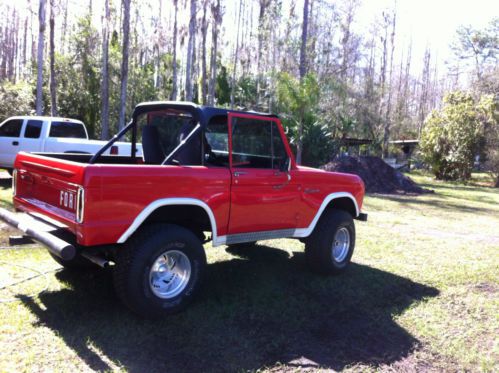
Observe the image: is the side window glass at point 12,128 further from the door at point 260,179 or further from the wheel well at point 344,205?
the wheel well at point 344,205

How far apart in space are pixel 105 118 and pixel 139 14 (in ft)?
65.3

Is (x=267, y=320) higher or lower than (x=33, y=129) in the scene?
lower

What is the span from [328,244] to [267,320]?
5.24ft

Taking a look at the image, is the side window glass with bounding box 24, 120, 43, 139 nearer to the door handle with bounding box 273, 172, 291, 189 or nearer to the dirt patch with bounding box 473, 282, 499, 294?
the door handle with bounding box 273, 172, 291, 189

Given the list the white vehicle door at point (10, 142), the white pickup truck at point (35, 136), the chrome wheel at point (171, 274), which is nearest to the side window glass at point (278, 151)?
the chrome wheel at point (171, 274)

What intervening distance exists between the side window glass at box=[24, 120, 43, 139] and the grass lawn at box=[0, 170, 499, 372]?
649cm

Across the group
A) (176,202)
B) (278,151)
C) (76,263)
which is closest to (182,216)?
(176,202)

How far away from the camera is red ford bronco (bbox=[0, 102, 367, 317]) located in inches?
140

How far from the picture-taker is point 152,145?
→ 4.95 metres

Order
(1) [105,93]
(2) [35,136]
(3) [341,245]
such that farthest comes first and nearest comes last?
(1) [105,93]
(2) [35,136]
(3) [341,245]

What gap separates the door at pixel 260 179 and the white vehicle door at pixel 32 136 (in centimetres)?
850

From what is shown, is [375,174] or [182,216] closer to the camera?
[182,216]

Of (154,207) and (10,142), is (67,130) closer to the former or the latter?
(10,142)

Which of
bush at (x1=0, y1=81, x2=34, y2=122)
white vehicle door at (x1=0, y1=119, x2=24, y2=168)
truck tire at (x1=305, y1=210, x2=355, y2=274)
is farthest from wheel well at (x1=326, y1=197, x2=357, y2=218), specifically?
bush at (x1=0, y1=81, x2=34, y2=122)
